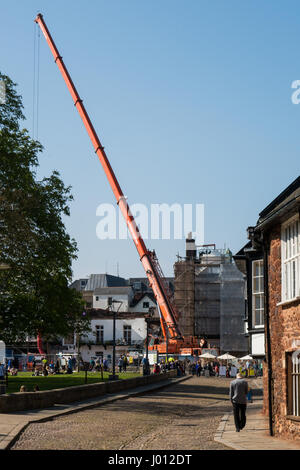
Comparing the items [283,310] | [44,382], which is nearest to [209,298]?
[44,382]

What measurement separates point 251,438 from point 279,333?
2.50m

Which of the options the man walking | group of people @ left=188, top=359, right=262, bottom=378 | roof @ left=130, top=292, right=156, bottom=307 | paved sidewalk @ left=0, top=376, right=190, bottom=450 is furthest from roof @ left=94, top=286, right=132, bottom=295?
the man walking

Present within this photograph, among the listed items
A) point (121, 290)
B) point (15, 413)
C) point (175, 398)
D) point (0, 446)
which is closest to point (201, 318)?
point (121, 290)

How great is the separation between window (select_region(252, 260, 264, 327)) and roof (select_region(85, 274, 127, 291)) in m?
102

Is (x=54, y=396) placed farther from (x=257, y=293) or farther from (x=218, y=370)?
(x=218, y=370)

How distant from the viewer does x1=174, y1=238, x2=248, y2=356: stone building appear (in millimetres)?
91375

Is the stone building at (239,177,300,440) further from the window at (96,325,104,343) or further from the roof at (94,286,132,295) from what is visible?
the roof at (94,286,132,295)

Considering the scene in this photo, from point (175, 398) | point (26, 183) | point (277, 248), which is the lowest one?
point (175, 398)

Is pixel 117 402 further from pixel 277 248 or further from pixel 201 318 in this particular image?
pixel 201 318

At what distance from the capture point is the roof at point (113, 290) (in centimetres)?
12019

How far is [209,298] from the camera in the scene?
96750 mm

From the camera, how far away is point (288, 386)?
1612 centimetres
